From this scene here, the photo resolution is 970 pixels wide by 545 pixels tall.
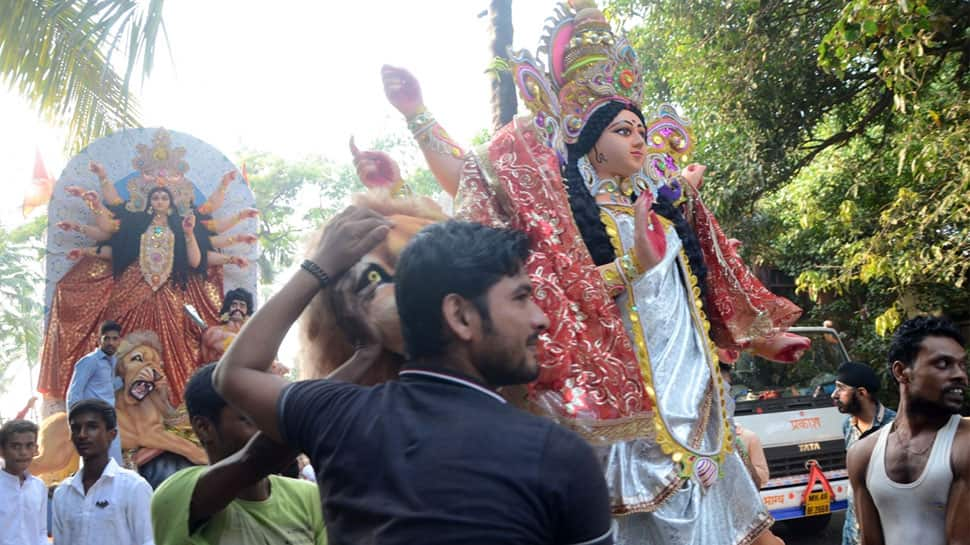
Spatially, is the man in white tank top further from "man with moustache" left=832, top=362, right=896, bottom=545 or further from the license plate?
the license plate

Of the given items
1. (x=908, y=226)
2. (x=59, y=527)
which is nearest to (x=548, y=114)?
(x=59, y=527)

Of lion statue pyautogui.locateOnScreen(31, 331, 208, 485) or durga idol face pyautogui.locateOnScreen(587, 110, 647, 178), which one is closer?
durga idol face pyautogui.locateOnScreen(587, 110, 647, 178)

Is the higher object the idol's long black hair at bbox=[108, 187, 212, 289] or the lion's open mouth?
the idol's long black hair at bbox=[108, 187, 212, 289]

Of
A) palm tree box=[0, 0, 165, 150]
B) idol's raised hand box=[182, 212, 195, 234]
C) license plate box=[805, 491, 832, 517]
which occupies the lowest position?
license plate box=[805, 491, 832, 517]

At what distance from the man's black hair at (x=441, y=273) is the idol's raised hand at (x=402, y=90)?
1.75 metres

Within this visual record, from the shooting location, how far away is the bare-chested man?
6.45 meters

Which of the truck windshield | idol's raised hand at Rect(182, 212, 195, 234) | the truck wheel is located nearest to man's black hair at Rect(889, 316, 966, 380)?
idol's raised hand at Rect(182, 212, 195, 234)

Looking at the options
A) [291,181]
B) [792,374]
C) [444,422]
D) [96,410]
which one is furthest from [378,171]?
[291,181]

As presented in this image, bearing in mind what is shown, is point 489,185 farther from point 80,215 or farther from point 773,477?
point 773,477

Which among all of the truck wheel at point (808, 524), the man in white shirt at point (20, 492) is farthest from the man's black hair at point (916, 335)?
the truck wheel at point (808, 524)

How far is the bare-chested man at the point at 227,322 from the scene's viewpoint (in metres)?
6.45

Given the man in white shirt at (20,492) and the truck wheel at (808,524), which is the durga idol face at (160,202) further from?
the truck wheel at (808,524)

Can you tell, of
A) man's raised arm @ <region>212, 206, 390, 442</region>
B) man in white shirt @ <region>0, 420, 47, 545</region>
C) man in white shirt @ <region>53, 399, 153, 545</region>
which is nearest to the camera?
man's raised arm @ <region>212, 206, 390, 442</region>

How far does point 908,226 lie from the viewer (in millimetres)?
9281
